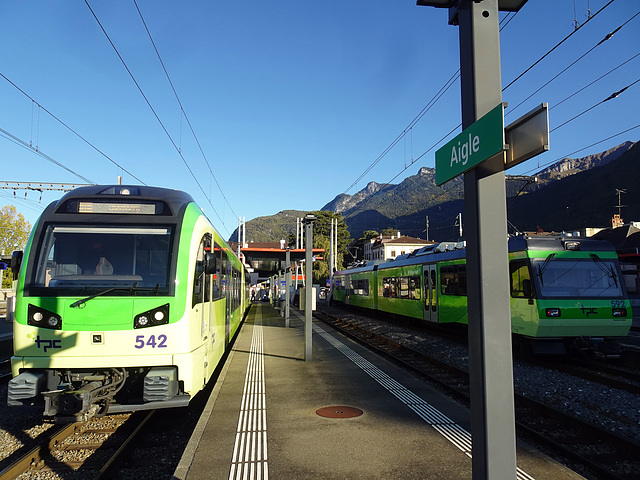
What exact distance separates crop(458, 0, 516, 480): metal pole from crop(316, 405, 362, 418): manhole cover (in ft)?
13.3

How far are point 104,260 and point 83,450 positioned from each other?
7.36ft

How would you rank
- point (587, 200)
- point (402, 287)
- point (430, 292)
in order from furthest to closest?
point (587, 200) < point (402, 287) < point (430, 292)

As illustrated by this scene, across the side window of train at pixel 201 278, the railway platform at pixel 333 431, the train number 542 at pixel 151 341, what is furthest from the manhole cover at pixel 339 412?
the train number 542 at pixel 151 341

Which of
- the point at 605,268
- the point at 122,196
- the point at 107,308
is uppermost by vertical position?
the point at 122,196

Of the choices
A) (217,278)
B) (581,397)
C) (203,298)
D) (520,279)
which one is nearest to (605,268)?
(520,279)

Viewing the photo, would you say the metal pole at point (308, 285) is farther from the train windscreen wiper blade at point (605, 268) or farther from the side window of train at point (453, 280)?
the train windscreen wiper blade at point (605, 268)

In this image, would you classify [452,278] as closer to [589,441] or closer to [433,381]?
[433,381]

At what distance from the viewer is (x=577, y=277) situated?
11.1 metres

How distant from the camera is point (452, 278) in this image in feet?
50.3

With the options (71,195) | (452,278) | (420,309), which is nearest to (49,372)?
(71,195)

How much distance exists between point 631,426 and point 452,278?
880cm

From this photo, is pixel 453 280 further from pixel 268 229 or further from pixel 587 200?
pixel 268 229

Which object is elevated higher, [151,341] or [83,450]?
[151,341]

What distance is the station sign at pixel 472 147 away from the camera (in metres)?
2.48
